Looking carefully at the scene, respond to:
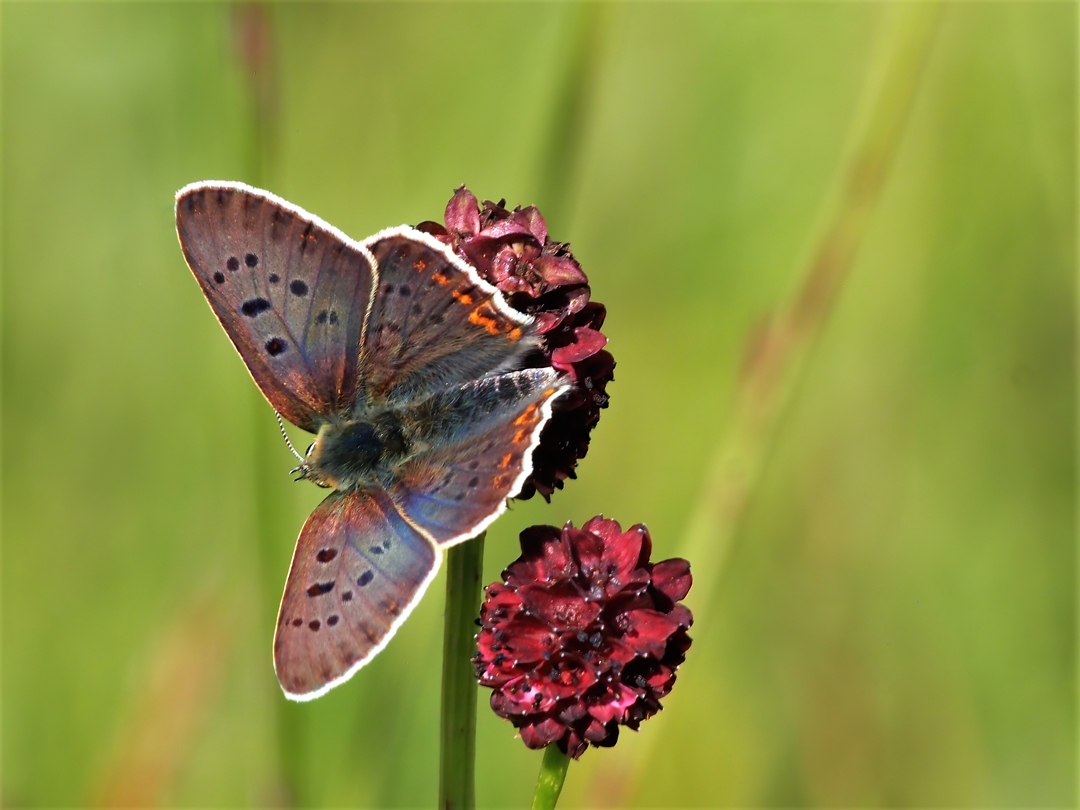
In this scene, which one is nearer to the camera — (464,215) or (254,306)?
(464,215)

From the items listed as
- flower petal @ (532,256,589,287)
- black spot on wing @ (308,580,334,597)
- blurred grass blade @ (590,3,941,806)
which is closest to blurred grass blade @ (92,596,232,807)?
blurred grass blade @ (590,3,941,806)

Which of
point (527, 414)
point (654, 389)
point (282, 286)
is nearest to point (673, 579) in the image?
point (527, 414)

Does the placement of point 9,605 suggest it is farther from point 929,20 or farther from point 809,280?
point 929,20

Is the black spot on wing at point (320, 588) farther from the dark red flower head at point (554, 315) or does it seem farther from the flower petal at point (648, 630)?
the flower petal at point (648, 630)

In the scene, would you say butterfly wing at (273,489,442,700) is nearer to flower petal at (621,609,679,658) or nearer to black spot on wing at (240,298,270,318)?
flower petal at (621,609,679,658)

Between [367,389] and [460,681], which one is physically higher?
[367,389]

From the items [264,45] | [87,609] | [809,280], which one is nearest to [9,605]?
[87,609]

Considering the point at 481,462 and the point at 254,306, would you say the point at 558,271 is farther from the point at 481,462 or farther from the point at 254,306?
the point at 254,306
